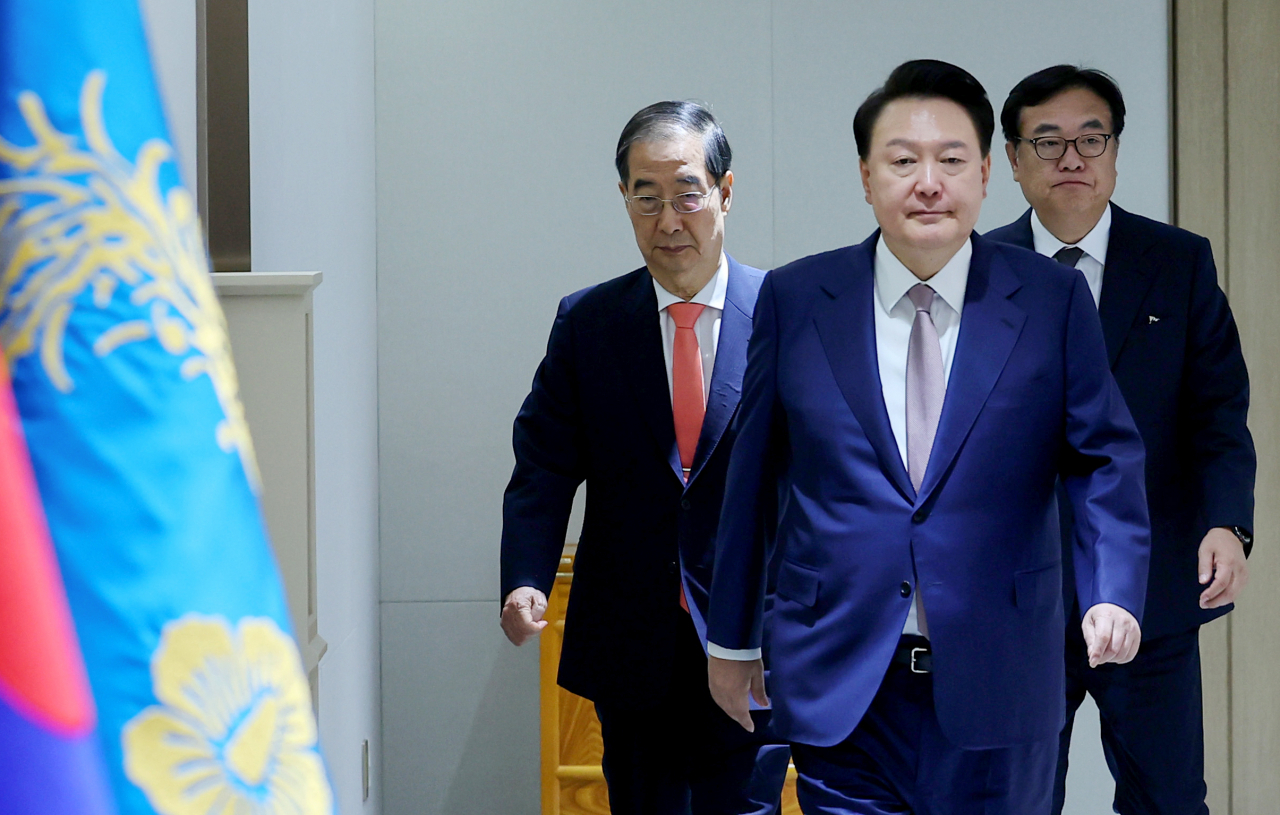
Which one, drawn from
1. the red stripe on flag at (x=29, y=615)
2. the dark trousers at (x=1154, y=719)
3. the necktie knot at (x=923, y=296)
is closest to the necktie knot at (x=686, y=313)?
the necktie knot at (x=923, y=296)

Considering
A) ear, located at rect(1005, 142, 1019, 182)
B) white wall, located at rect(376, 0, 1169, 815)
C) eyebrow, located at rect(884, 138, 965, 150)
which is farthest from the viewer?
white wall, located at rect(376, 0, 1169, 815)

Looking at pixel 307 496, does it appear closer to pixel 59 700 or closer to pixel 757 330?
pixel 757 330

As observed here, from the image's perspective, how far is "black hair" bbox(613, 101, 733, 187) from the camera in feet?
8.18

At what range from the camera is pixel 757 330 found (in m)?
2.00

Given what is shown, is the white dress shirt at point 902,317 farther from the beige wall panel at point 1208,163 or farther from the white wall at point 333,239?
the beige wall panel at point 1208,163

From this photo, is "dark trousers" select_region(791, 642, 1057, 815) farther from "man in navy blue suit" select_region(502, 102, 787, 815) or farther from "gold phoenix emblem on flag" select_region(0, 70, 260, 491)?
"gold phoenix emblem on flag" select_region(0, 70, 260, 491)

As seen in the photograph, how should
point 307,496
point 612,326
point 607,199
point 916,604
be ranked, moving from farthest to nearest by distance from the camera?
point 607,199 → point 612,326 → point 916,604 → point 307,496

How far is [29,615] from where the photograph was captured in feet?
1.19

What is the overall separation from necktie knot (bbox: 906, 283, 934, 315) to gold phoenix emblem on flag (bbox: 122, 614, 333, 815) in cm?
158

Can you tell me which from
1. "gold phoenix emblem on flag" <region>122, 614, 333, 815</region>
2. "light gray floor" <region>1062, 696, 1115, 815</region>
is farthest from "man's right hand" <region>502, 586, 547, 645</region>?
"light gray floor" <region>1062, 696, 1115, 815</region>

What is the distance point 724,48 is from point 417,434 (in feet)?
4.57

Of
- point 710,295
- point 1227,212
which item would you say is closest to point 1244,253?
point 1227,212

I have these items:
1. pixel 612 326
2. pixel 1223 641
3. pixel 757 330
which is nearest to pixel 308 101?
pixel 612 326

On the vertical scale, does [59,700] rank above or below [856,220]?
below
